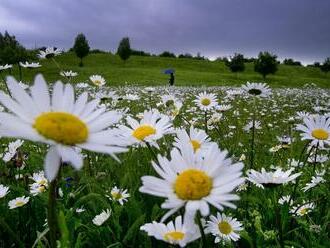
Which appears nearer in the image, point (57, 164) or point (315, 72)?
point (57, 164)

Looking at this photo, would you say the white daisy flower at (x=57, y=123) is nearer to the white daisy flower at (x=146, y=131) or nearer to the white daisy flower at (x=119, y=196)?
the white daisy flower at (x=146, y=131)

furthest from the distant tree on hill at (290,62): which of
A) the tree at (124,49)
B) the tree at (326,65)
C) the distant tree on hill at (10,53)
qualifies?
the distant tree on hill at (10,53)

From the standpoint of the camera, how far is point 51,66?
162 ft

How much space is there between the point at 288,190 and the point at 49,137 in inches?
101

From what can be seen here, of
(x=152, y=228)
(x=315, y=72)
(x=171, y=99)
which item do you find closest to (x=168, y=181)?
(x=152, y=228)

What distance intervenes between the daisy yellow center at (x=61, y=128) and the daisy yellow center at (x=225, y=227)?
1045mm

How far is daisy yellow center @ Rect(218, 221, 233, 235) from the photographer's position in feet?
6.86

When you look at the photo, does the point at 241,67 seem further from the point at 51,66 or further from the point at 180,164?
the point at 180,164

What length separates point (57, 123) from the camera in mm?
1217

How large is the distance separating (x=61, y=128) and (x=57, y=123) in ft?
0.09

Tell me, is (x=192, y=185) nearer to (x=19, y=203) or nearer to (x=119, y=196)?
(x=119, y=196)

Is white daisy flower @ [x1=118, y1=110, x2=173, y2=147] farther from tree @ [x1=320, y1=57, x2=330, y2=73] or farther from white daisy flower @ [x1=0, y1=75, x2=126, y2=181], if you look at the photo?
tree @ [x1=320, y1=57, x2=330, y2=73]

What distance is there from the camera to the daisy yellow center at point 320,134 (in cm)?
267

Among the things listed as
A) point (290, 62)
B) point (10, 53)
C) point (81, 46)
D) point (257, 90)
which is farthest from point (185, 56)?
point (257, 90)
